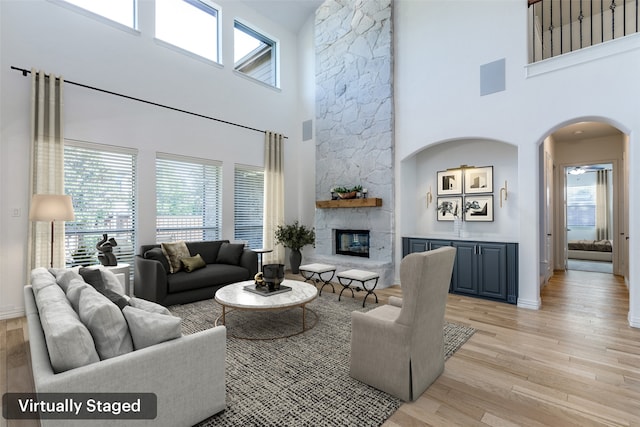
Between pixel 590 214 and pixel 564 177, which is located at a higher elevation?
pixel 564 177

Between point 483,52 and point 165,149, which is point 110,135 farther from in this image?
point 483,52

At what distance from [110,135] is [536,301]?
6.42 m

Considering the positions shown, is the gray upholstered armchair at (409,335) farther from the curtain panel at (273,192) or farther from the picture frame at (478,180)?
the curtain panel at (273,192)

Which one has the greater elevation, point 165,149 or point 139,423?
point 165,149

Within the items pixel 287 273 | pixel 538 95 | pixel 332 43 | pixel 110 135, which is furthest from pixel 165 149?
pixel 538 95

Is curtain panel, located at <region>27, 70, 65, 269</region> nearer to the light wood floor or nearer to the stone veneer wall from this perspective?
the light wood floor

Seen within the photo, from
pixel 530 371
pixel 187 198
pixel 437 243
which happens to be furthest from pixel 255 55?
pixel 530 371

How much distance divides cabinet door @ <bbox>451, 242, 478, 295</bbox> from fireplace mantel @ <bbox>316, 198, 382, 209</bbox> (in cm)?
152

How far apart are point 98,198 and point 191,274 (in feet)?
5.72

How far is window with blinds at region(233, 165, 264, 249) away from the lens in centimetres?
623

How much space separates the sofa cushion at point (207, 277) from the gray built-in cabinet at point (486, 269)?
317 cm

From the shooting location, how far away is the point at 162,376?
5.43ft

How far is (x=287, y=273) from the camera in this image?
259 inches

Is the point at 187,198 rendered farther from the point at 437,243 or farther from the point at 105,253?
the point at 437,243
